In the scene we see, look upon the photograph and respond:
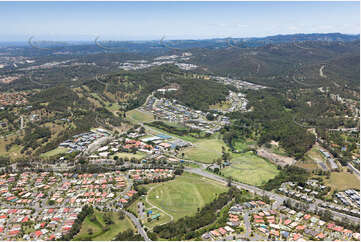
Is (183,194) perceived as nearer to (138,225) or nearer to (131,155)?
(138,225)

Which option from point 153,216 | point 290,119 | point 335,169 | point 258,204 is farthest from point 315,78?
point 153,216

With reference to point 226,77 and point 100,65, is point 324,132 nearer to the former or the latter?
point 226,77

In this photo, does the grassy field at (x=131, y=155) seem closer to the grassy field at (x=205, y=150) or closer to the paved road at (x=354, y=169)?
the grassy field at (x=205, y=150)

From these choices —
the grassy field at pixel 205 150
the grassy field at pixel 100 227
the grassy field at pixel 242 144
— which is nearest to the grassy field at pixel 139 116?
the grassy field at pixel 205 150

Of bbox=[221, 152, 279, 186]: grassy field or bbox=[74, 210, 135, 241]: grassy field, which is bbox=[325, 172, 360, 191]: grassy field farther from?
bbox=[74, 210, 135, 241]: grassy field

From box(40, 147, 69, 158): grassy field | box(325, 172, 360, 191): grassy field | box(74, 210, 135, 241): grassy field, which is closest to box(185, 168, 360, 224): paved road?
box(325, 172, 360, 191): grassy field
